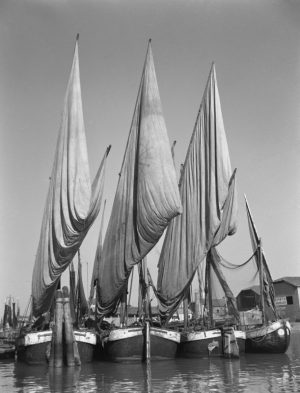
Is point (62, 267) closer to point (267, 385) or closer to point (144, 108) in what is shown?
point (144, 108)

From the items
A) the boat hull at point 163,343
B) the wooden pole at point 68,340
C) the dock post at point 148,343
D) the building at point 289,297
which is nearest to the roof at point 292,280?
the building at point 289,297

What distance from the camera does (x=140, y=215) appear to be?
25.2 meters

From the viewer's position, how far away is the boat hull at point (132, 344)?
22.3 metres

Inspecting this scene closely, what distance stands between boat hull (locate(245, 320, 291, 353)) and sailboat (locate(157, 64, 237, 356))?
2716 millimetres

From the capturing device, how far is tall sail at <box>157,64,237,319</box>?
90.9 ft

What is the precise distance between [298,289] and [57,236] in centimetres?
3248

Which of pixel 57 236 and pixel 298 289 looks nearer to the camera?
pixel 57 236

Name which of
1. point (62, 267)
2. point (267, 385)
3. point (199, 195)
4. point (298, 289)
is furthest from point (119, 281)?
point (298, 289)

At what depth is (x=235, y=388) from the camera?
14.8 meters

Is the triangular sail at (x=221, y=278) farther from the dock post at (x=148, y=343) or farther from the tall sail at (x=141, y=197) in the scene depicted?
the dock post at (x=148, y=343)

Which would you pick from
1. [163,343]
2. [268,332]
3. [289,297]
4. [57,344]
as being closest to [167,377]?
[57,344]

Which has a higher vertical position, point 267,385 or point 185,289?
point 185,289

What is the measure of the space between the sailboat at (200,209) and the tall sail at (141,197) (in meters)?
3.57

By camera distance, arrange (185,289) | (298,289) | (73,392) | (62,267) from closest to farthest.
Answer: (73,392) < (62,267) < (185,289) < (298,289)
